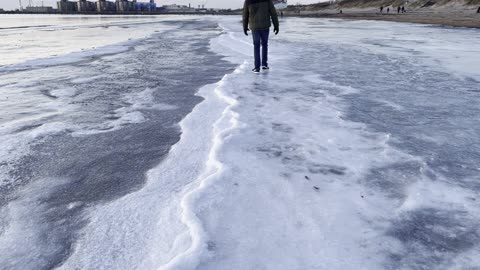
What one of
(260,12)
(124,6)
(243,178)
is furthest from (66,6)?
(243,178)

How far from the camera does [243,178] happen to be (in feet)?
9.01

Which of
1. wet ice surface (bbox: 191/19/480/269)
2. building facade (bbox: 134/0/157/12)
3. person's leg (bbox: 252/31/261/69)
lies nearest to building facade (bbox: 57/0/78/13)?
building facade (bbox: 134/0/157/12)

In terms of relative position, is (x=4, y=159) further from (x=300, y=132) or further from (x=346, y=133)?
(x=346, y=133)

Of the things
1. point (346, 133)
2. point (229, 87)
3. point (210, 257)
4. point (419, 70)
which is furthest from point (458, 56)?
point (210, 257)

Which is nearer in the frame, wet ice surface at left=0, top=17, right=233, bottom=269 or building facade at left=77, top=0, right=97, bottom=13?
wet ice surface at left=0, top=17, right=233, bottom=269

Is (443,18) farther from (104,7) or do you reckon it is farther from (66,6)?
(66,6)

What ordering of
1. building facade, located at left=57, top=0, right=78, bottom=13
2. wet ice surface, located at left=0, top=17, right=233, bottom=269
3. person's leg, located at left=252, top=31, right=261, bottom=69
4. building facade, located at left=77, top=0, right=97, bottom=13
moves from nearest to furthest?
wet ice surface, located at left=0, top=17, right=233, bottom=269
person's leg, located at left=252, top=31, right=261, bottom=69
building facade, located at left=77, top=0, right=97, bottom=13
building facade, located at left=57, top=0, right=78, bottom=13

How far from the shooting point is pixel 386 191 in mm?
2531

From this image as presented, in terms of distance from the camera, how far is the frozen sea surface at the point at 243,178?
74.8 inches

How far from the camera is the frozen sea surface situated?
190 centimetres

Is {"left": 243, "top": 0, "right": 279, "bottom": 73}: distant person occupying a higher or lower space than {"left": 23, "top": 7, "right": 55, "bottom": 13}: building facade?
lower

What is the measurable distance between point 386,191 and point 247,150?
1242 mm

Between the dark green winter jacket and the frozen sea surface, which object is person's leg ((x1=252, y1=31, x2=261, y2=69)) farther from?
the frozen sea surface

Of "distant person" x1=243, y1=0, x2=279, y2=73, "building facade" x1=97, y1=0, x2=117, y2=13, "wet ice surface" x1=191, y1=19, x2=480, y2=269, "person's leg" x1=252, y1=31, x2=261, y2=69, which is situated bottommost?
"wet ice surface" x1=191, y1=19, x2=480, y2=269
